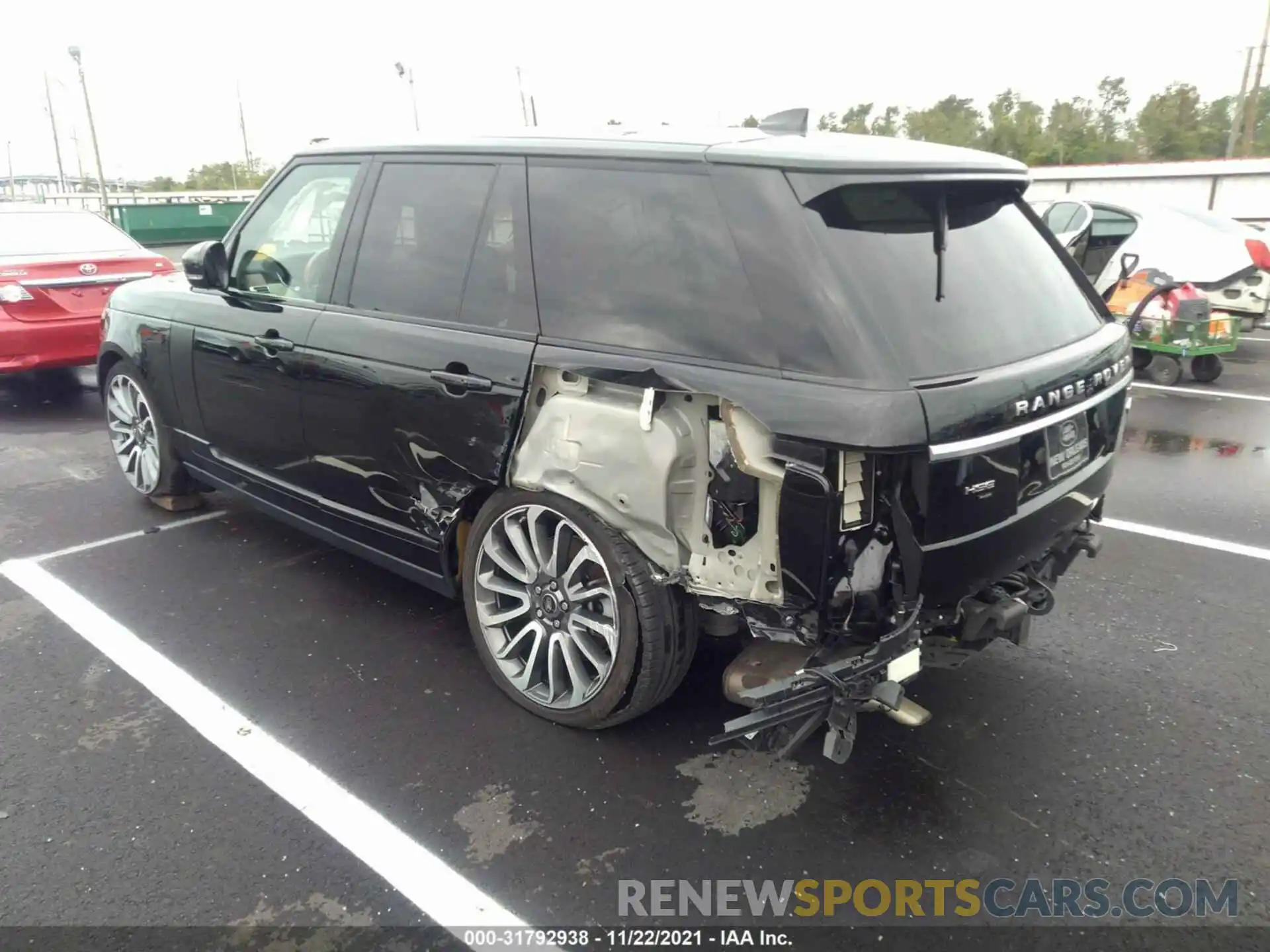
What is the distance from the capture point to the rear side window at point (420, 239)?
3352mm

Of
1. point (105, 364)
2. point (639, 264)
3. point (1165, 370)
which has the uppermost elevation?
point (639, 264)

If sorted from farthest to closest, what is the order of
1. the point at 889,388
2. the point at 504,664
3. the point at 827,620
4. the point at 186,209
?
the point at 186,209 → the point at 504,664 → the point at 827,620 → the point at 889,388

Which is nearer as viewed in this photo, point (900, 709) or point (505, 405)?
point (900, 709)

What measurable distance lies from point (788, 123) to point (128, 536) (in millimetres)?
4046

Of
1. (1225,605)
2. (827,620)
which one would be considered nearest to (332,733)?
(827,620)

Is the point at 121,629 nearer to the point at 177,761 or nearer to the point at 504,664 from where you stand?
the point at 177,761

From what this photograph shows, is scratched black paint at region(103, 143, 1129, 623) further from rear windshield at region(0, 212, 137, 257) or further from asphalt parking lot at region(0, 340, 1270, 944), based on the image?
rear windshield at region(0, 212, 137, 257)

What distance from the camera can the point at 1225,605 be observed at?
4.08 m

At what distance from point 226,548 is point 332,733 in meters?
1.99

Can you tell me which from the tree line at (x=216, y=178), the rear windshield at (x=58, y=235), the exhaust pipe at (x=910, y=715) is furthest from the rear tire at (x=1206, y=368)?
the tree line at (x=216, y=178)

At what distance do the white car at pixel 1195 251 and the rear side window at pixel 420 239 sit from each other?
8.08m

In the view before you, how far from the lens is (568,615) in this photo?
310cm

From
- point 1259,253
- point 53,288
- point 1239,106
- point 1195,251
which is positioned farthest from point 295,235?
point 1239,106

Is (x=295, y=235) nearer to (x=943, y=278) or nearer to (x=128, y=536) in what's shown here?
(x=128, y=536)
